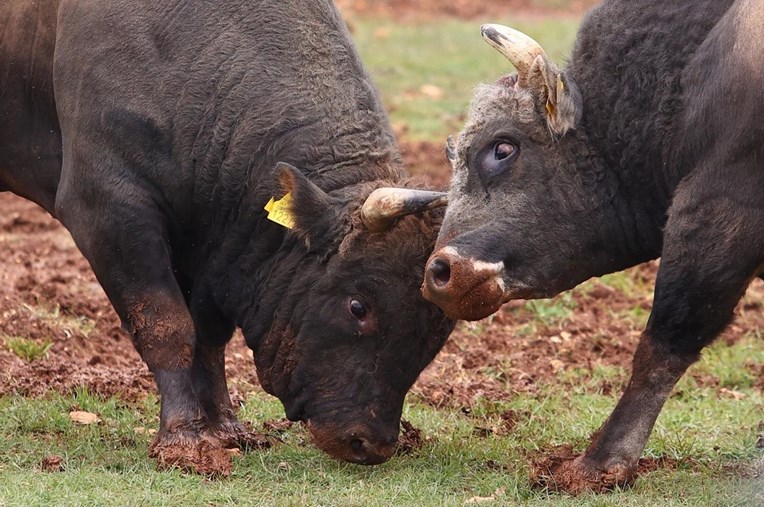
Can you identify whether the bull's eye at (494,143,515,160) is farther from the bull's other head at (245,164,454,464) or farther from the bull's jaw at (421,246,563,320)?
the bull's jaw at (421,246,563,320)

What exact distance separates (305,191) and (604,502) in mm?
2162

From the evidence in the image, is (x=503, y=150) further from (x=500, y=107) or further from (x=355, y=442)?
(x=355, y=442)

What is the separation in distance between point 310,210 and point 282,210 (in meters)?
0.15

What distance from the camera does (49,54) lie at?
25.3 ft

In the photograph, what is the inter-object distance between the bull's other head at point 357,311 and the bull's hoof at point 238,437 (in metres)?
0.44

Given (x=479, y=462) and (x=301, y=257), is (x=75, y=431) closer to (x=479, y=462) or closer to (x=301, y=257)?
(x=301, y=257)

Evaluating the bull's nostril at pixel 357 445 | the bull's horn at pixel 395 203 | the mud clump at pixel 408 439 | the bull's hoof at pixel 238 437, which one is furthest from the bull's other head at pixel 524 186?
the bull's hoof at pixel 238 437

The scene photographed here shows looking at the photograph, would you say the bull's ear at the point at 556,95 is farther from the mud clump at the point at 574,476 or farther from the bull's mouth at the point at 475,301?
the mud clump at the point at 574,476

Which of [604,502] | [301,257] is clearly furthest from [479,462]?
[301,257]

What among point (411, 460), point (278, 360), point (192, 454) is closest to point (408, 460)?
point (411, 460)

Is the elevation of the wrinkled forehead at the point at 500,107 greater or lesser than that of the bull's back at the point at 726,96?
lesser

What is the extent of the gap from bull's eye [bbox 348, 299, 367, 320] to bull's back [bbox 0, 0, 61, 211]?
6.73 ft

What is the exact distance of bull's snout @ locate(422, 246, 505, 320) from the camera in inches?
253

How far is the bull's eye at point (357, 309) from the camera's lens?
696cm
